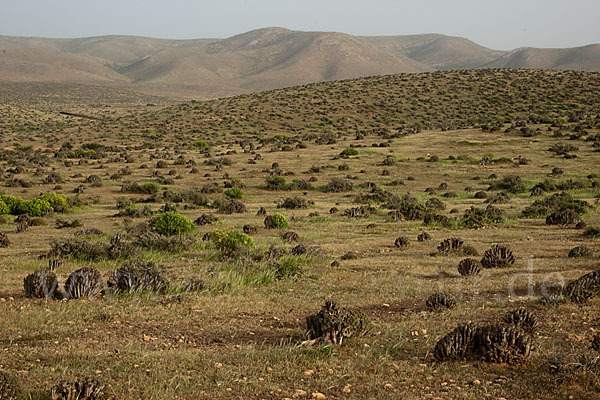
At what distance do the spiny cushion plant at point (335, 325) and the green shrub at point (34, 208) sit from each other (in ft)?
54.0

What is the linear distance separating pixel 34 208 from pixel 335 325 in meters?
16.9

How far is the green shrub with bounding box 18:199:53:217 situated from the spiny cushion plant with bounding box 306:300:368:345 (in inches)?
648

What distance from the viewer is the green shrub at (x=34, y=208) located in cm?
1959

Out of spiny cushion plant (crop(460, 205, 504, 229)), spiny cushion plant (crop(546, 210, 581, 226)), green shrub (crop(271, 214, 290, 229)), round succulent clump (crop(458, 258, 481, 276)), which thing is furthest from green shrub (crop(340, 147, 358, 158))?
round succulent clump (crop(458, 258, 481, 276))

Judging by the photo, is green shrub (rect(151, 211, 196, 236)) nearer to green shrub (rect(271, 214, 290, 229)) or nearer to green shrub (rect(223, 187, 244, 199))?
green shrub (rect(271, 214, 290, 229))

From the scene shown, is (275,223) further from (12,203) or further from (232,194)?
(12,203)

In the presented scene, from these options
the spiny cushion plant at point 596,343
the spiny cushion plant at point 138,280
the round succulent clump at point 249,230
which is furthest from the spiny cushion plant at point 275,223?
the spiny cushion plant at point 596,343

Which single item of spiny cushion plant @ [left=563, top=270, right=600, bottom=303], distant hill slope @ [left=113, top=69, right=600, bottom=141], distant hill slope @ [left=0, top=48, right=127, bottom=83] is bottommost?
spiny cushion plant @ [left=563, top=270, right=600, bottom=303]

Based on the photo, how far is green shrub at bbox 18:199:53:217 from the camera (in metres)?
19.6

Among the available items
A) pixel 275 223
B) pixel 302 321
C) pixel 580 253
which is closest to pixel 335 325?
pixel 302 321

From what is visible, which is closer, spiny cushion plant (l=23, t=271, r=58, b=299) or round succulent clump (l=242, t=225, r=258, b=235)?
spiny cushion plant (l=23, t=271, r=58, b=299)

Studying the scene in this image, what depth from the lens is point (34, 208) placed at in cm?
1964

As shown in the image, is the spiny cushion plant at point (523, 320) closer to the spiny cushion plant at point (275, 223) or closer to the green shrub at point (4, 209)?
the spiny cushion plant at point (275, 223)

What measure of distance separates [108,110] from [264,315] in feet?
323
